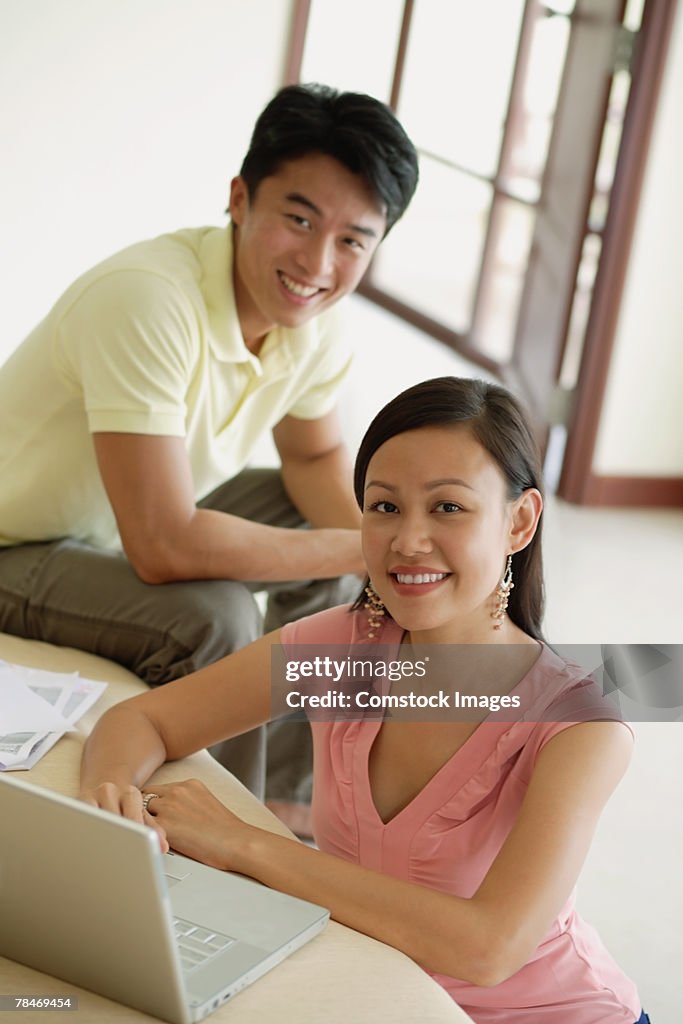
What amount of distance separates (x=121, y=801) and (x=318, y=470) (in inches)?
46.2

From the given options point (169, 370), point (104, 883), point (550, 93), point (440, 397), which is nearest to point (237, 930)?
point (104, 883)

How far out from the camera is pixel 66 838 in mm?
928

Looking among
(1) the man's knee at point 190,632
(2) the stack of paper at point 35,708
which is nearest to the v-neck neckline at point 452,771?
(2) the stack of paper at point 35,708

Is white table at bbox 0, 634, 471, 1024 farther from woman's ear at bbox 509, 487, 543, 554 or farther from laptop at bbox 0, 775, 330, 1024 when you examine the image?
woman's ear at bbox 509, 487, 543, 554

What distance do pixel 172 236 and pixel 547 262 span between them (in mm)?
2838

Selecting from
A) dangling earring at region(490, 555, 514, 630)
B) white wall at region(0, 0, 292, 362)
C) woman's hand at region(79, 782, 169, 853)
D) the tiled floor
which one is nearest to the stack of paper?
woman's hand at region(79, 782, 169, 853)

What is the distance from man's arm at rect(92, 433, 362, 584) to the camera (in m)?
1.98

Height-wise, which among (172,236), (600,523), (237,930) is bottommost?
(600,523)

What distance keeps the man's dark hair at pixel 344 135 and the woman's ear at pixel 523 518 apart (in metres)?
0.79

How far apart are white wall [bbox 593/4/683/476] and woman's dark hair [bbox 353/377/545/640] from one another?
9.79 ft

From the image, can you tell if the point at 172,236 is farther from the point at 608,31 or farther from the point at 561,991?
the point at 608,31

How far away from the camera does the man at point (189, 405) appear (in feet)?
6.52

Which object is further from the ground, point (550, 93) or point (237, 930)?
point (550, 93)

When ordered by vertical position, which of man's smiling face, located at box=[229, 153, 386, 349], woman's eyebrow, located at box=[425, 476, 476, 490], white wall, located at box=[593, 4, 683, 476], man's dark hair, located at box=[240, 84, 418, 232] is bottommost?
white wall, located at box=[593, 4, 683, 476]
